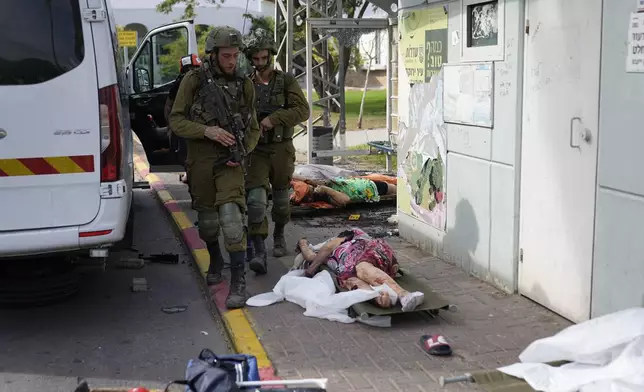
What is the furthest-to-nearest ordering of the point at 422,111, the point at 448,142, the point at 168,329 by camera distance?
1. the point at 422,111
2. the point at 448,142
3. the point at 168,329

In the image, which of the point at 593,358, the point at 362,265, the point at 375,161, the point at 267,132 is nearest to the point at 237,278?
the point at 362,265

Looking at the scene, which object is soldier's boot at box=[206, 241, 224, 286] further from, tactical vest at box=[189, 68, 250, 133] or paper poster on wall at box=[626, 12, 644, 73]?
paper poster on wall at box=[626, 12, 644, 73]

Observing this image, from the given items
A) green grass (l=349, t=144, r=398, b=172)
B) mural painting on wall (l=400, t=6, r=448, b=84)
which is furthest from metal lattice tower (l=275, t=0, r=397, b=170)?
mural painting on wall (l=400, t=6, r=448, b=84)

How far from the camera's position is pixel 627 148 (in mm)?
4332

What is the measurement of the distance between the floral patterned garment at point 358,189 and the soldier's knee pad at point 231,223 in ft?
13.0

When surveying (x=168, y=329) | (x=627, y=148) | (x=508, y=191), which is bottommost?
(x=168, y=329)

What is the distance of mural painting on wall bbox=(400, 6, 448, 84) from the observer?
6691 millimetres

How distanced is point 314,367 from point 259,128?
7.68 ft

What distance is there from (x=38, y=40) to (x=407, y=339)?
9.79ft

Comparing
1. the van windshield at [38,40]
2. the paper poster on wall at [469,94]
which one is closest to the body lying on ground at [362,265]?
the paper poster on wall at [469,94]

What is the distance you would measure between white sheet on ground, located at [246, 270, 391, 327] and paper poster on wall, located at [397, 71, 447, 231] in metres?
1.58

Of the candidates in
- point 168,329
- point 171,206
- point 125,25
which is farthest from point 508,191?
point 125,25

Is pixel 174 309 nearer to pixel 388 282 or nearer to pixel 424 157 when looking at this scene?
pixel 388 282

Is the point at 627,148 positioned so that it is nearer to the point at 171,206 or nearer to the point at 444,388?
the point at 444,388
